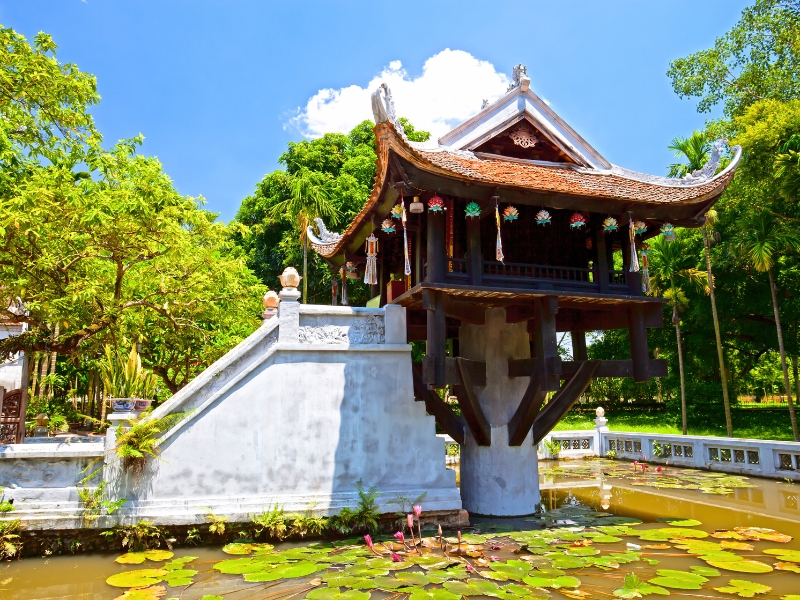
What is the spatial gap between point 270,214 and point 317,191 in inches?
200

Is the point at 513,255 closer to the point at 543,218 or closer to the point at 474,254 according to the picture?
the point at 543,218

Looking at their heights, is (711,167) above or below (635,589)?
above

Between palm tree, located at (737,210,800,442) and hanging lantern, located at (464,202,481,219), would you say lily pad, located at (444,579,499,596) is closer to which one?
hanging lantern, located at (464,202,481,219)

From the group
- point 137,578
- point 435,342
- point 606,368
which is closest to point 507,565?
point 435,342

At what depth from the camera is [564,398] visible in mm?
8945

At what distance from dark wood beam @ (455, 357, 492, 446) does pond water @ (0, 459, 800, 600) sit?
124 cm

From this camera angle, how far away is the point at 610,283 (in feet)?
29.2

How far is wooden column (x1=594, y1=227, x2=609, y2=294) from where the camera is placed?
873cm

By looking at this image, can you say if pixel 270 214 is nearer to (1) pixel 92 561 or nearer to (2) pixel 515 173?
(2) pixel 515 173

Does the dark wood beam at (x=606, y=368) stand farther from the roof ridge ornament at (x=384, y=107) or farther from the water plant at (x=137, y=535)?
the water plant at (x=137, y=535)

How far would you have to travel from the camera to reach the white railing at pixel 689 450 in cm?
1141

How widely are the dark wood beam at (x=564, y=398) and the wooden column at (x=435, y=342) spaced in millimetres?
2049

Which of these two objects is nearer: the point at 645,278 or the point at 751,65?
the point at 645,278

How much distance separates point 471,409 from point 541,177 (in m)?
3.65
